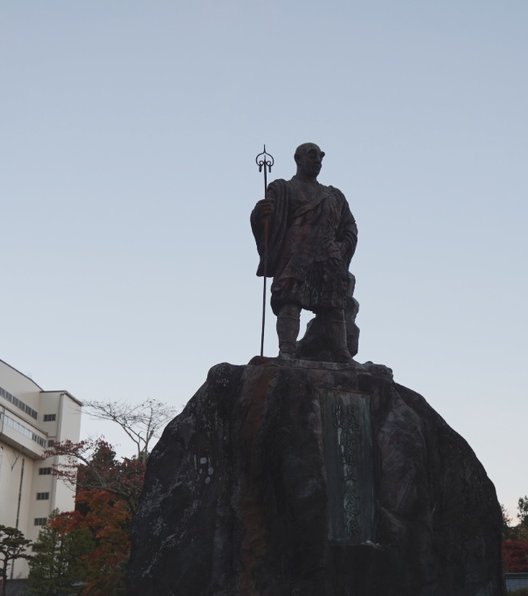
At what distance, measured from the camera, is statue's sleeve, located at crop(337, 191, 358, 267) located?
357 inches

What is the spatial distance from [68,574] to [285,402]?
23996 millimetres

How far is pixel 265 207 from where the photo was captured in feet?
28.3

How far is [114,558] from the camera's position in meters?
19.5

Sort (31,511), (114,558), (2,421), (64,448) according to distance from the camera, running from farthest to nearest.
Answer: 1. (31,511)
2. (2,421)
3. (64,448)
4. (114,558)

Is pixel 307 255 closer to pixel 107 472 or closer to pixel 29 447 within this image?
pixel 107 472

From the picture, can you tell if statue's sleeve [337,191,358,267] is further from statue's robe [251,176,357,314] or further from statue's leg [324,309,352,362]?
statue's leg [324,309,352,362]

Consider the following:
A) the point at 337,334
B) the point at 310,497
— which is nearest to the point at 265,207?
the point at 337,334

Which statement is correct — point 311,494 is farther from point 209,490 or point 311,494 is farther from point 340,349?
point 340,349

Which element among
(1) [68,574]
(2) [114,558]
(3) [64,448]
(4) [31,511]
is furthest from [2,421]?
(2) [114,558]

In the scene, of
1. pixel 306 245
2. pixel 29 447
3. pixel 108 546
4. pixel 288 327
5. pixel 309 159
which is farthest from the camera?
pixel 29 447

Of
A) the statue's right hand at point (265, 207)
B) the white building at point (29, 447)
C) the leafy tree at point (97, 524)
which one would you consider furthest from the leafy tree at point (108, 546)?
the white building at point (29, 447)

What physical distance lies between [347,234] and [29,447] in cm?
4478

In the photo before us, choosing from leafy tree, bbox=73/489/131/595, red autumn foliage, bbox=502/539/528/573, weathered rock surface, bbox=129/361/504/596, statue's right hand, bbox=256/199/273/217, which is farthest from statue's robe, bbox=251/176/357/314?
red autumn foliage, bbox=502/539/528/573

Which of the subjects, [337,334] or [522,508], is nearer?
[337,334]
